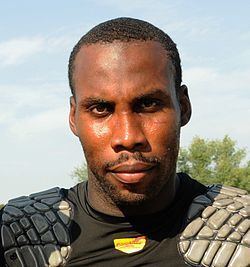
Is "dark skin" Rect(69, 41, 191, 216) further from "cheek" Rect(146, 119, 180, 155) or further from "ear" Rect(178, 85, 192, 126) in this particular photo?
"ear" Rect(178, 85, 192, 126)

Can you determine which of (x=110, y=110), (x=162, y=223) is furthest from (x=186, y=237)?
(x=110, y=110)

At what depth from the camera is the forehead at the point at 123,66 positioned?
3750mm

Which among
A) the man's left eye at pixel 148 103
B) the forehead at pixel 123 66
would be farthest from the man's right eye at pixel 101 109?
the man's left eye at pixel 148 103

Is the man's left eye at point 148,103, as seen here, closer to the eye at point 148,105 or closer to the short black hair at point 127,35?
the eye at point 148,105

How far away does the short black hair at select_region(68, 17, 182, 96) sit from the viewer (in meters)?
3.90

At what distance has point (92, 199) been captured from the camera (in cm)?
412

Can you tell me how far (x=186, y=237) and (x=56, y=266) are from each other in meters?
0.87

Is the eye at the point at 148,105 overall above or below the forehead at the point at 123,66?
below

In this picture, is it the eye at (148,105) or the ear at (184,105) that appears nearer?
the eye at (148,105)

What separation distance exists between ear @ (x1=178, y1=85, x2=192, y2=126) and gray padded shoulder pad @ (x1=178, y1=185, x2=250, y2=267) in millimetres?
559

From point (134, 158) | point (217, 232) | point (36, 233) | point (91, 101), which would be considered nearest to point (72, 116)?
point (91, 101)

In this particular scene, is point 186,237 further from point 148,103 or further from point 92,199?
point 148,103

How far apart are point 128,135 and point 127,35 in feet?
2.27

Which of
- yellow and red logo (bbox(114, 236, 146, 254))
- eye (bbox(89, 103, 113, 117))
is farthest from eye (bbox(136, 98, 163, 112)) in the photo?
yellow and red logo (bbox(114, 236, 146, 254))
